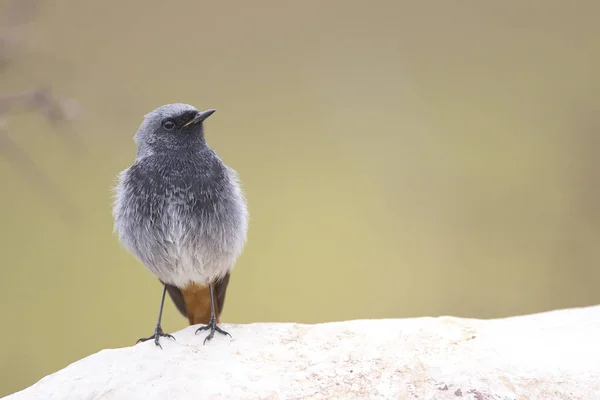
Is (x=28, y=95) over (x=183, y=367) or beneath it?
over

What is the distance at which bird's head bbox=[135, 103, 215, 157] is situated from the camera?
262 cm

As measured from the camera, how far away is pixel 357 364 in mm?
2217

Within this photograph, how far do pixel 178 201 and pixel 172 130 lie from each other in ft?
1.05

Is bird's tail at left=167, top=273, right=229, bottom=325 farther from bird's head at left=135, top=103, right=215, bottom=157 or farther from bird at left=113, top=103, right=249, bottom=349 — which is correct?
bird's head at left=135, top=103, right=215, bottom=157

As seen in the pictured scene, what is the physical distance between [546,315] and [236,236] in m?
1.49

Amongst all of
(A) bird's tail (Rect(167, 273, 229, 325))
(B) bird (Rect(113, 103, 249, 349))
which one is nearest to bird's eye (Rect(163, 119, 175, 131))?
(B) bird (Rect(113, 103, 249, 349))

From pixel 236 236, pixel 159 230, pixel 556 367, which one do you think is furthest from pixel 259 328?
pixel 556 367

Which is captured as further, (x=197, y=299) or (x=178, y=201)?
(x=197, y=299)

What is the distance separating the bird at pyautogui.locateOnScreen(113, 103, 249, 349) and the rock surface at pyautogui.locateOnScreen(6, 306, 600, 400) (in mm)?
245

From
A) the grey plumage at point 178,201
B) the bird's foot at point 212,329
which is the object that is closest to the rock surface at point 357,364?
the bird's foot at point 212,329

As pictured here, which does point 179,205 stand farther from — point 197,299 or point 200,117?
point 197,299

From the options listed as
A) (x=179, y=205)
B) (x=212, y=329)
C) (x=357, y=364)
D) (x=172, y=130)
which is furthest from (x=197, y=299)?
(x=357, y=364)

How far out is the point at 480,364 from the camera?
214cm

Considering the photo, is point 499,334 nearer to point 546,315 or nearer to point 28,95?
point 546,315
